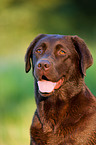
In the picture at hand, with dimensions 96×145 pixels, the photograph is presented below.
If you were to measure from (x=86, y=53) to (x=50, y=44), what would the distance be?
18.4 inches

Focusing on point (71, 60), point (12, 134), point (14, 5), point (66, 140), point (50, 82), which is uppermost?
point (14, 5)

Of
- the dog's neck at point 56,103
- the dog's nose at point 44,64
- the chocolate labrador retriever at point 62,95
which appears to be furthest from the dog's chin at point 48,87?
the dog's nose at point 44,64

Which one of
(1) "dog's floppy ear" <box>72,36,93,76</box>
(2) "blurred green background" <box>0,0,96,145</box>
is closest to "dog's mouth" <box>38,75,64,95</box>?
(1) "dog's floppy ear" <box>72,36,93,76</box>

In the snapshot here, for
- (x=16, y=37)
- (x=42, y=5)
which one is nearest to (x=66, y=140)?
(x=16, y=37)

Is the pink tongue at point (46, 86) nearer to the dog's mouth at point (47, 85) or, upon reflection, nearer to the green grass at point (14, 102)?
the dog's mouth at point (47, 85)

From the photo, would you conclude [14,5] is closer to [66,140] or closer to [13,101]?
[13,101]

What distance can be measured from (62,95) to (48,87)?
27 centimetres

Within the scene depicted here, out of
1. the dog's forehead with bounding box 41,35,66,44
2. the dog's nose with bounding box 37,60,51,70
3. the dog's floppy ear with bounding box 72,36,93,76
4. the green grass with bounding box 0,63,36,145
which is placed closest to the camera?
the dog's nose with bounding box 37,60,51,70

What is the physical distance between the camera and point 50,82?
4066 millimetres

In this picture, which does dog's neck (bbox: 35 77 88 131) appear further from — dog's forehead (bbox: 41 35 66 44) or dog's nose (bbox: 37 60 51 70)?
dog's forehead (bbox: 41 35 66 44)

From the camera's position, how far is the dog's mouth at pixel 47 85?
399 centimetres

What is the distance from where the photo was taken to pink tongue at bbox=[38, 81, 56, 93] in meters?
3.98

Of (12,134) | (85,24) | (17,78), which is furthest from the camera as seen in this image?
(85,24)

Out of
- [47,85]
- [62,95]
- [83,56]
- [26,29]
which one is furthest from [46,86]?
[26,29]
